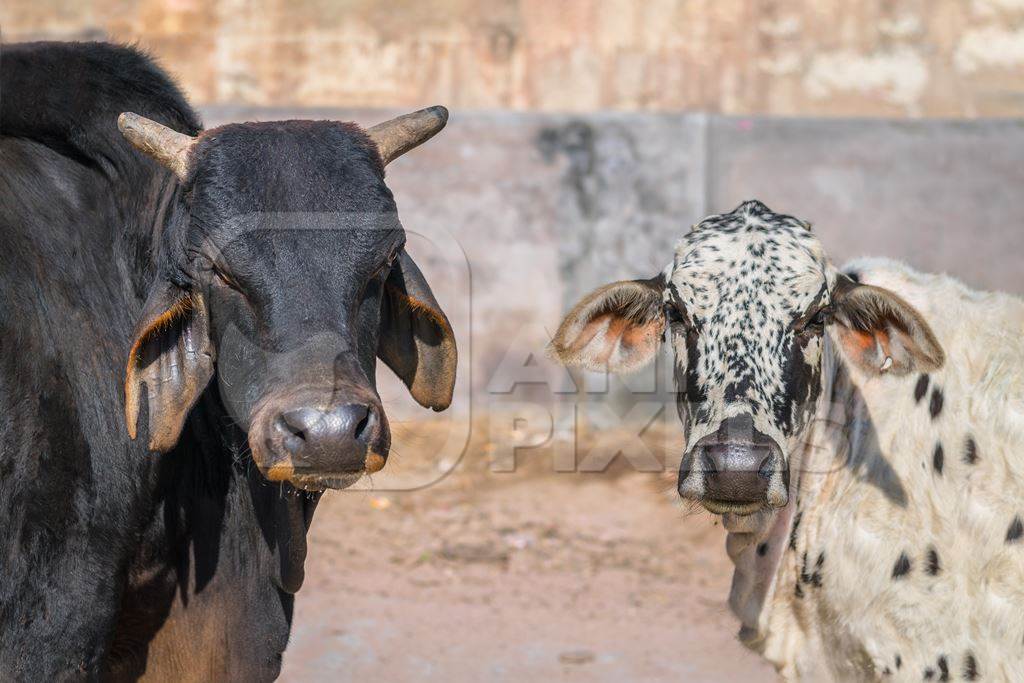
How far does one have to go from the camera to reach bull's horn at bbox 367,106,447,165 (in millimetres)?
3975

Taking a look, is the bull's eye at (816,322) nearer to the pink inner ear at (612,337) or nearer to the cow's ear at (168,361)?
the pink inner ear at (612,337)

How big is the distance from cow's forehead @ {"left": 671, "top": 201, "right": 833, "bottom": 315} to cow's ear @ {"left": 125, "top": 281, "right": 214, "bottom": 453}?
4.55 feet

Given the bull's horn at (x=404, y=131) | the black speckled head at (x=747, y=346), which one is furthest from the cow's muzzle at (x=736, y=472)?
the bull's horn at (x=404, y=131)

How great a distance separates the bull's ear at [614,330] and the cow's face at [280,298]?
0.64 m

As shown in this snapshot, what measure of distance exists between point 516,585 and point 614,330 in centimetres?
288

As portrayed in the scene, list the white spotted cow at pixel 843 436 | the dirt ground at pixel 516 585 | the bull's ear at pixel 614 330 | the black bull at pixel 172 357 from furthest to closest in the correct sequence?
the dirt ground at pixel 516 585, the bull's ear at pixel 614 330, the white spotted cow at pixel 843 436, the black bull at pixel 172 357

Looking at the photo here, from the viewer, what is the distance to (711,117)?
8.57 m

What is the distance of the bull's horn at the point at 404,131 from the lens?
397cm

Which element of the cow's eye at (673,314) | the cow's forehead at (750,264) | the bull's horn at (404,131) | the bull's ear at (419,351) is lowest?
the bull's ear at (419,351)

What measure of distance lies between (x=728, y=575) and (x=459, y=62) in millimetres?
5152

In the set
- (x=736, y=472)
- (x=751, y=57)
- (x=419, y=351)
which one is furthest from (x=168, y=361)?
(x=751, y=57)

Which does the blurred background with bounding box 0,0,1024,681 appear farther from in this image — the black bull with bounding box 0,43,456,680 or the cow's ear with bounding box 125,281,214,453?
the cow's ear with bounding box 125,281,214,453

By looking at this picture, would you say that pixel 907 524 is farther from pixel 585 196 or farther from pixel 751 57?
pixel 751 57

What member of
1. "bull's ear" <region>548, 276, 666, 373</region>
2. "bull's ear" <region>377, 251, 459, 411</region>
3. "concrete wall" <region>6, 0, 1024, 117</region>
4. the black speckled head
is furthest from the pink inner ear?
"concrete wall" <region>6, 0, 1024, 117</region>
